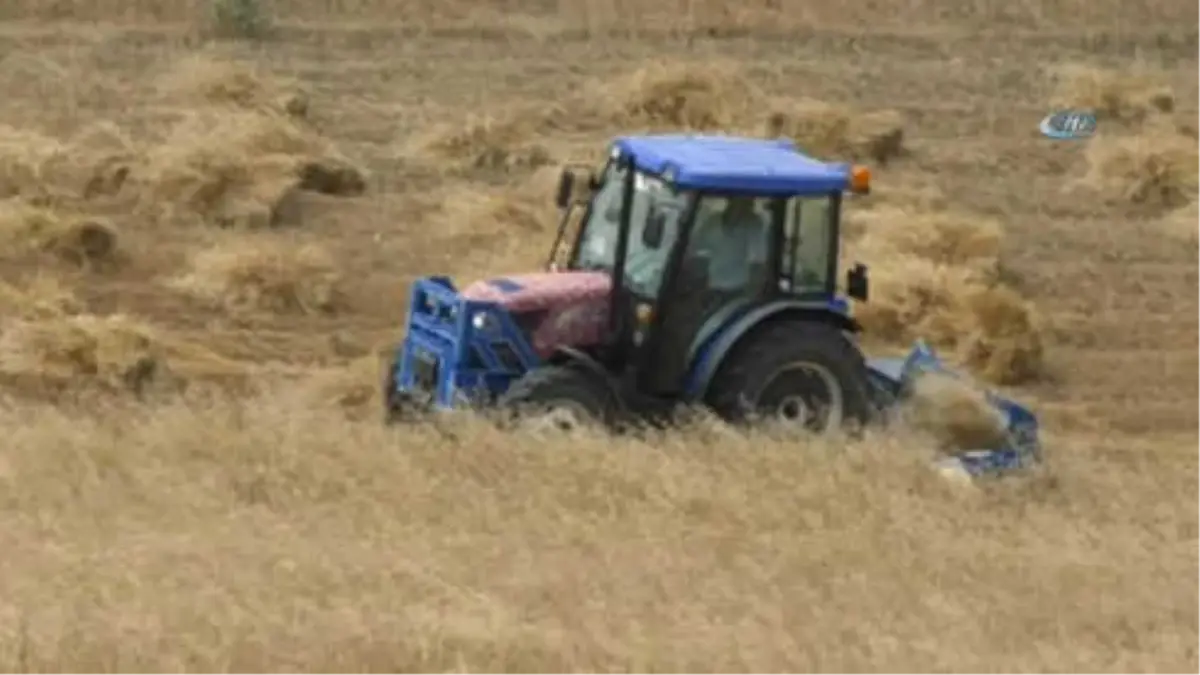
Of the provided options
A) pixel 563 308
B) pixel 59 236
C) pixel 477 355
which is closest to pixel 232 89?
pixel 59 236

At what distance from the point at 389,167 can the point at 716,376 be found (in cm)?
809

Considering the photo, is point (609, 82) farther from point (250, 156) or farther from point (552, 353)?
point (552, 353)

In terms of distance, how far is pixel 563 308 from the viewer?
11234 millimetres

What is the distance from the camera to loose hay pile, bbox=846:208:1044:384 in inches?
580

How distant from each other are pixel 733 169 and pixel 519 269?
14.8 ft

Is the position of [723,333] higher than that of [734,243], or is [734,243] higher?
[734,243]

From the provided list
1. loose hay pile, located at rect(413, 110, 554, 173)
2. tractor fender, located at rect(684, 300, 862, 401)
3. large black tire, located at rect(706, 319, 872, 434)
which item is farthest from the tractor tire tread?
loose hay pile, located at rect(413, 110, 554, 173)

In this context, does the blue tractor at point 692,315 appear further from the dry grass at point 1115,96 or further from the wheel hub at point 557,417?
the dry grass at point 1115,96

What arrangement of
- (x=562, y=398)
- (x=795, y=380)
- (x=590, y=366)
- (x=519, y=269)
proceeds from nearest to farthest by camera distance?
(x=562, y=398), (x=590, y=366), (x=795, y=380), (x=519, y=269)

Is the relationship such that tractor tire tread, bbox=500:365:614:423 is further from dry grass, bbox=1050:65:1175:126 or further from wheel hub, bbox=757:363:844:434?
dry grass, bbox=1050:65:1175:126

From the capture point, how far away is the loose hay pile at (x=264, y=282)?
15.2 meters

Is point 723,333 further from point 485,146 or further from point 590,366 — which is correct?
point 485,146

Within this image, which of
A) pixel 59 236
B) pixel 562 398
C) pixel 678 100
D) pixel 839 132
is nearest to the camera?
pixel 562 398

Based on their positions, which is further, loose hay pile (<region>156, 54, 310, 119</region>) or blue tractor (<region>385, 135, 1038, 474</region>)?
loose hay pile (<region>156, 54, 310, 119</region>)
